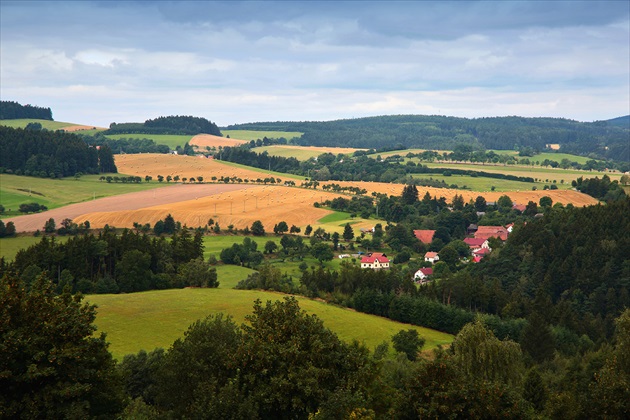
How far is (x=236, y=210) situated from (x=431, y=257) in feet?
148

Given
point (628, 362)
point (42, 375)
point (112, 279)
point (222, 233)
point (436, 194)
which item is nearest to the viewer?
point (42, 375)

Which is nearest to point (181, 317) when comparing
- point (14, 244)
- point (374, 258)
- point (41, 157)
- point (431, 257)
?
point (374, 258)

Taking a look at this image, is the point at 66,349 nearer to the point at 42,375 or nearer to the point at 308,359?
the point at 42,375

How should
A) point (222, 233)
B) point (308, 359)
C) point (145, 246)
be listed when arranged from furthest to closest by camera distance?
point (222, 233) → point (145, 246) → point (308, 359)

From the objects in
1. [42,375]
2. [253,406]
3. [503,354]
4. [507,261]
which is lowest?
[507,261]

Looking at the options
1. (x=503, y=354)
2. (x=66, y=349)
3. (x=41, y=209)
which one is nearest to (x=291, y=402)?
(x=66, y=349)

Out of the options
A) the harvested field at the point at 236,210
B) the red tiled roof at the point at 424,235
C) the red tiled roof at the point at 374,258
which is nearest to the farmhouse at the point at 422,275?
the red tiled roof at the point at 374,258

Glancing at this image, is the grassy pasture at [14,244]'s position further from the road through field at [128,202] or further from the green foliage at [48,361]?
the green foliage at [48,361]

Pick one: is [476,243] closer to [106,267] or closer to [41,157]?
[106,267]

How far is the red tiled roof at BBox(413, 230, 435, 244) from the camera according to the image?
140m

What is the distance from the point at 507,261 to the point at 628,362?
79.8 meters

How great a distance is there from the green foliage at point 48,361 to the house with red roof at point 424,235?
112768 millimetres

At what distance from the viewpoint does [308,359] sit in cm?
3219

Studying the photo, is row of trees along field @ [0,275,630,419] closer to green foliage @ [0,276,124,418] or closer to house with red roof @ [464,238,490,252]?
green foliage @ [0,276,124,418]
